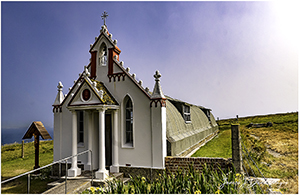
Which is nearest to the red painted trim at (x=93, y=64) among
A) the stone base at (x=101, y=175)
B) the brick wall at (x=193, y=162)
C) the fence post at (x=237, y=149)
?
the stone base at (x=101, y=175)

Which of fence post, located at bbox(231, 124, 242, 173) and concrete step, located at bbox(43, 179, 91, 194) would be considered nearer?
concrete step, located at bbox(43, 179, 91, 194)

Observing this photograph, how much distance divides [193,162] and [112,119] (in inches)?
199

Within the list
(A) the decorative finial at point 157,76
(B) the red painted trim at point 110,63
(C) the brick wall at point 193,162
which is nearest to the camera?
(C) the brick wall at point 193,162

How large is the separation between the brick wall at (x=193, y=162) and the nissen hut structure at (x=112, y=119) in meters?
0.37

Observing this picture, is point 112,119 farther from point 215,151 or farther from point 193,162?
point 215,151

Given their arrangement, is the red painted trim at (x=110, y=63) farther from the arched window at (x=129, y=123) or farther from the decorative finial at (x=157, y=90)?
the decorative finial at (x=157, y=90)

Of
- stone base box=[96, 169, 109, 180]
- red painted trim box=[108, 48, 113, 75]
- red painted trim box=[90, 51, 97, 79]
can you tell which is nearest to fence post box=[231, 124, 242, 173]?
stone base box=[96, 169, 109, 180]

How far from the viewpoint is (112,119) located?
38.6ft

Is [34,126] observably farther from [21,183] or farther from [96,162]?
[96,162]

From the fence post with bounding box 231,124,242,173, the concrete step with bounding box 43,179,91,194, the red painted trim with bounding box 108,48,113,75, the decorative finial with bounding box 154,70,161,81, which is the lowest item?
the concrete step with bounding box 43,179,91,194

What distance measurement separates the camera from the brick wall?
9.63 m

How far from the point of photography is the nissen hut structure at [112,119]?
10773 millimetres

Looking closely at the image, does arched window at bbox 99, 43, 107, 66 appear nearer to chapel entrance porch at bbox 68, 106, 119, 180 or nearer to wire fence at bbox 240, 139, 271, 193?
chapel entrance porch at bbox 68, 106, 119, 180

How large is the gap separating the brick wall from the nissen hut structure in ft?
1.22
